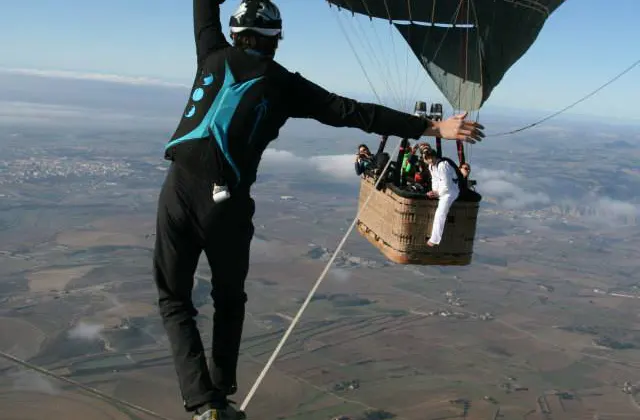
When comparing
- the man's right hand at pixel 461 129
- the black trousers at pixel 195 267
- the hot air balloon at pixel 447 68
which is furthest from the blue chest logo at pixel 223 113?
the hot air balloon at pixel 447 68

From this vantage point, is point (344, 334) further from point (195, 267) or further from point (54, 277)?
point (195, 267)

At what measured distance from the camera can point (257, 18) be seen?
10.8 feet

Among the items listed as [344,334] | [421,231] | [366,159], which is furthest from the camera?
[344,334]

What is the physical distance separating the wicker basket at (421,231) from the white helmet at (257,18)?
21.2ft

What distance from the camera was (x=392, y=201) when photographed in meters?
10.0

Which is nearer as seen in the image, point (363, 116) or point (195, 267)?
point (363, 116)

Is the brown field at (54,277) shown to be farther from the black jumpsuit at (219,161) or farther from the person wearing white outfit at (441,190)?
the black jumpsuit at (219,161)

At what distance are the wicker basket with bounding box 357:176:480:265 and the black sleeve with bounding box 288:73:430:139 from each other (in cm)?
632

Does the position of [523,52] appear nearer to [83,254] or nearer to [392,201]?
[392,201]

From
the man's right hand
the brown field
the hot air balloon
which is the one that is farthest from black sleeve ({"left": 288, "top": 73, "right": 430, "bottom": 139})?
the brown field

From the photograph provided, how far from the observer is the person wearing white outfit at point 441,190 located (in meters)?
9.41

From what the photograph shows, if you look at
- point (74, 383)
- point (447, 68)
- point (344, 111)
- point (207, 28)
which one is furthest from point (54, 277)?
point (344, 111)

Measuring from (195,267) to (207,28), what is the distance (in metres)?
1.35

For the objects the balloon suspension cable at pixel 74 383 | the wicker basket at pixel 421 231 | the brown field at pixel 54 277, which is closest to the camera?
the wicker basket at pixel 421 231
